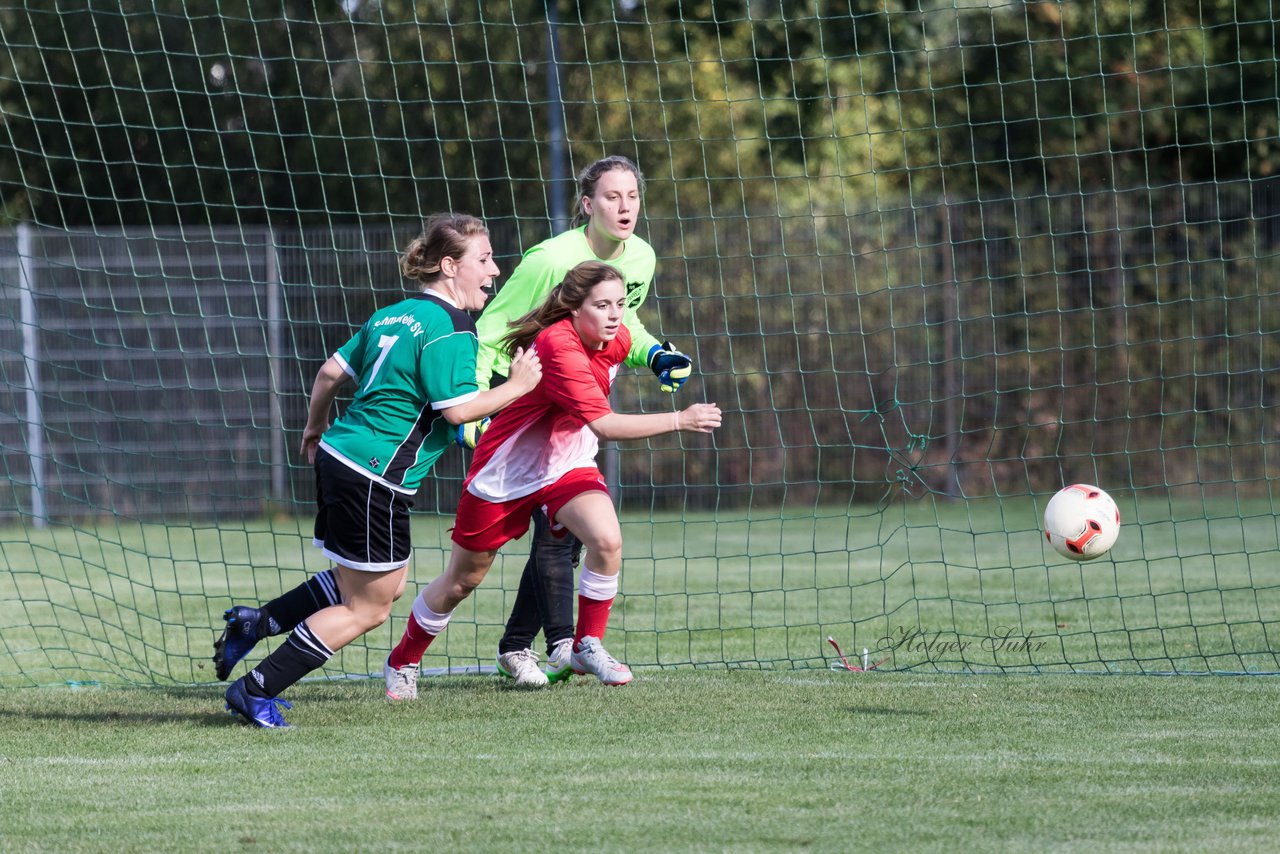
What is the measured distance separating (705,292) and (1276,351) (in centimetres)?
517

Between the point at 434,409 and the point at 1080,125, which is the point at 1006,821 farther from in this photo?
the point at 1080,125

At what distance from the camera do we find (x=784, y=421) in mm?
14641

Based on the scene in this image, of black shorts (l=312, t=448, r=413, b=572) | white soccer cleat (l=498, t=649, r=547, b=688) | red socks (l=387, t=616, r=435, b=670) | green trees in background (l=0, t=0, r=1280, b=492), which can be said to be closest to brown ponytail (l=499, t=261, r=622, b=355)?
black shorts (l=312, t=448, r=413, b=572)

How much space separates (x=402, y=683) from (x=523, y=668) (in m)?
0.48

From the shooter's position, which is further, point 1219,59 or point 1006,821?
point 1219,59

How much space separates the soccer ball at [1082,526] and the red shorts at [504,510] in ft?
5.50

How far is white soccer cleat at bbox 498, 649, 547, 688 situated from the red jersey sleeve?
1074 millimetres

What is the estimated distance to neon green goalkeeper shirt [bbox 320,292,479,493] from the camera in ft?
15.7

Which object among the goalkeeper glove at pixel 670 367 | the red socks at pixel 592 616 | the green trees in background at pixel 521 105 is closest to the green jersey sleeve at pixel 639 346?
the goalkeeper glove at pixel 670 367

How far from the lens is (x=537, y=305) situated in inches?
221

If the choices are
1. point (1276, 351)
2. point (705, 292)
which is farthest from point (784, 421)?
point (1276, 351)

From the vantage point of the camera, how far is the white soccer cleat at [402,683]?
17.7 ft

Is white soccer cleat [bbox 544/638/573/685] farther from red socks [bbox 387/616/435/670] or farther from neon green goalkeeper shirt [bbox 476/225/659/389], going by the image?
neon green goalkeeper shirt [bbox 476/225/659/389]

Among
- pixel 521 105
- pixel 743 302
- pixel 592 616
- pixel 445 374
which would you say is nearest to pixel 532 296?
pixel 445 374
